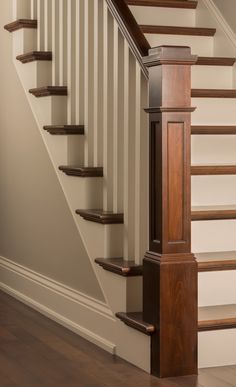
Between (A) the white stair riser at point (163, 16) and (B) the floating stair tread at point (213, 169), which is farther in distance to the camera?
(A) the white stair riser at point (163, 16)

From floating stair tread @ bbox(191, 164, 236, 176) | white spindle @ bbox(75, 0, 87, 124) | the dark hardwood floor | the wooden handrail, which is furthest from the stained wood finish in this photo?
the dark hardwood floor

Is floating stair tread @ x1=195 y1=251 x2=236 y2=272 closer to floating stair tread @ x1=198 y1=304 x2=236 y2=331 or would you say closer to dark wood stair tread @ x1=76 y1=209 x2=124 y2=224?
floating stair tread @ x1=198 y1=304 x2=236 y2=331

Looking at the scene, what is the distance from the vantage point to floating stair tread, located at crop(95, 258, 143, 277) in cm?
398

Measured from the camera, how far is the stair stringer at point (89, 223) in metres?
4.03

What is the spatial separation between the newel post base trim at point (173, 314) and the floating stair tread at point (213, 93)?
1.23 m

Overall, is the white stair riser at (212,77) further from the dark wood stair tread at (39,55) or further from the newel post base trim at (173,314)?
the newel post base trim at (173,314)

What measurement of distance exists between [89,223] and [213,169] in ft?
2.15

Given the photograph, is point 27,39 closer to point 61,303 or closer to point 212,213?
point 61,303

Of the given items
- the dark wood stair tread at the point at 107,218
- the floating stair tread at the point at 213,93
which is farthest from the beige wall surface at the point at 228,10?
the dark wood stair tread at the point at 107,218

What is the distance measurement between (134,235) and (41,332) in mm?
796

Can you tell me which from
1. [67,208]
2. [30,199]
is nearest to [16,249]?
[30,199]

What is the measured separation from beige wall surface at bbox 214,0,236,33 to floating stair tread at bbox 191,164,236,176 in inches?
50.8

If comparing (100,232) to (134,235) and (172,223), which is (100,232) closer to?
(134,235)

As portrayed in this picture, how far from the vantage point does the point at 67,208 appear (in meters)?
4.75
